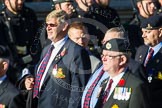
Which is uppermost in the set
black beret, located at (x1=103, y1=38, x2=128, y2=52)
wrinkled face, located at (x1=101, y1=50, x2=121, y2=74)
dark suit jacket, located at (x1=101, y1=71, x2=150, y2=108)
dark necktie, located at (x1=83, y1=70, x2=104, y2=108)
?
black beret, located at (x1=103, y1=38, x2=128, y2=52)

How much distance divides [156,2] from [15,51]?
253 cm

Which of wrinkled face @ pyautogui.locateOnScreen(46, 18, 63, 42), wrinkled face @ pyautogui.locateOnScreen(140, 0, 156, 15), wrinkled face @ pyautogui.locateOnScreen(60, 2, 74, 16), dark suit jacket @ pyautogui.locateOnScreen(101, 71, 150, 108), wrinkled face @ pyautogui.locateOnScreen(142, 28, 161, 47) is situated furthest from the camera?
wrinkled face @ pyautogui.locateOnScreen(140, 0, 156, 15)

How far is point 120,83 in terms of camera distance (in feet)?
28.9

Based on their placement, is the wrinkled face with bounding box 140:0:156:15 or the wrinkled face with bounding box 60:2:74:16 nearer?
the wrinkled face with bounding box 60:2:74:16

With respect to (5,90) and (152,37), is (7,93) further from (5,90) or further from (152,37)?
(152,37)

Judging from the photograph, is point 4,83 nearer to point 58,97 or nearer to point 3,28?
point 58,97

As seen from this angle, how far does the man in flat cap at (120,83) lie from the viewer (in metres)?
8.59

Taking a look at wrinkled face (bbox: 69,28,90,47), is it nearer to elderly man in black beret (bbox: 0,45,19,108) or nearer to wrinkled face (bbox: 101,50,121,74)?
elderly man in black beret (bbox: 0,45,19,108)

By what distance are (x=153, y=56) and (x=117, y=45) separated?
77.6 inches

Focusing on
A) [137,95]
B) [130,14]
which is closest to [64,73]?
[137,95]

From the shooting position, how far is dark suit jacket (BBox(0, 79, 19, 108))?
9430 millimetres

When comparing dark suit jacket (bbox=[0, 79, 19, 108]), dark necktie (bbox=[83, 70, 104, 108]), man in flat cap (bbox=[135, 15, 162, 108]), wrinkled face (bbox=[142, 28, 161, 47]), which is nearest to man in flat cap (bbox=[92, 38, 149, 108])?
dark necktie (bbox=[83, 70, 104, 108])

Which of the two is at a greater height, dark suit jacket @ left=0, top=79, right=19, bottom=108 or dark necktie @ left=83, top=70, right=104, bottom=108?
dark suit jacket @ left=0, top=79, right=19, bottom=108

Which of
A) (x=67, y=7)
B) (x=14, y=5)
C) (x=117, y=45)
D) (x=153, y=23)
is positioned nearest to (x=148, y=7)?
(x=67, y=7)
